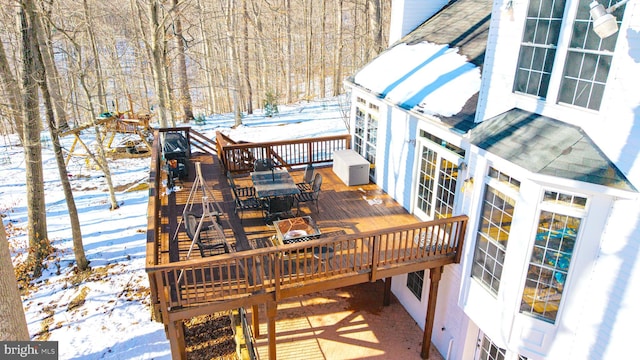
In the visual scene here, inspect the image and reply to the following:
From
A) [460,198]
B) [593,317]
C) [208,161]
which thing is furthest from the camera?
[208,161]

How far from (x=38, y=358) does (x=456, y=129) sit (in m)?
8.87

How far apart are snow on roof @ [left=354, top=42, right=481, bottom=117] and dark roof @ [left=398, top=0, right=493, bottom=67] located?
0.69 feet

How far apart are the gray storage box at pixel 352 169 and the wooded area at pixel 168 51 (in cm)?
809

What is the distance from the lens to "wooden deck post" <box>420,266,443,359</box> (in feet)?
26.5

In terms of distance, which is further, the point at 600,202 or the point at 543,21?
the point at 543,21

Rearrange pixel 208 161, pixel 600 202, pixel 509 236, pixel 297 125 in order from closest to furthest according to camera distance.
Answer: pixel 600 202 < pixel 509 236 < pixel 208 161 < pixel 297 125

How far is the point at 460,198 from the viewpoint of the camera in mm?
7754

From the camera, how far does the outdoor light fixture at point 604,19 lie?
4.28m

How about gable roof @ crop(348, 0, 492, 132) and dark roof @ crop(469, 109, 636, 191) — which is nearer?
dark roof @ crop(469, 109, 636, 191)

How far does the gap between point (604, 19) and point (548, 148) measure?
166 centimetres

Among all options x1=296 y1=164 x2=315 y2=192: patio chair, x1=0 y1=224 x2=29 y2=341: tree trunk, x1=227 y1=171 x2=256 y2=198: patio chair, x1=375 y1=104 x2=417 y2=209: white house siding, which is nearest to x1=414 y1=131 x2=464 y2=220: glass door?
x1=375 y1=104 x2=417 y2=209: white house siding

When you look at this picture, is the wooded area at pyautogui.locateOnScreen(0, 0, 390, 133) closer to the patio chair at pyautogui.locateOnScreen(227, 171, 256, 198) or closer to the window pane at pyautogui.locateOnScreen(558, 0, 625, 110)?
the patio chair at pyautogui.locateOnScreen(227, 171, 256, 198)

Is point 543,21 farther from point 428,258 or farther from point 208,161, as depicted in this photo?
point 208,161

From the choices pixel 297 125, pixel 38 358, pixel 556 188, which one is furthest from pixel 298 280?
pixel 297 125
